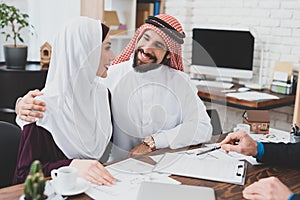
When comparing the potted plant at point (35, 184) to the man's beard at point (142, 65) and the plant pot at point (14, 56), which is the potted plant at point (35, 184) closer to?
the man's beard at point (142, 65)

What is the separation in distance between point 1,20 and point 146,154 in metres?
1.86

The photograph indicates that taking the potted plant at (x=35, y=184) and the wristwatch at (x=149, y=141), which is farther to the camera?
the wristwatch at (x=149, y=141)

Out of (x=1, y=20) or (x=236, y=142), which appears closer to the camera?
(x=236, y=142)

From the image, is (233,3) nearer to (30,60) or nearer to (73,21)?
(30,60)

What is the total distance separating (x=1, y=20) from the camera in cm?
298

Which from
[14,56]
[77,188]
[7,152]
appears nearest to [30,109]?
[7,152]

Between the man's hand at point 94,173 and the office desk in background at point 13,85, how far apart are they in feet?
5.41

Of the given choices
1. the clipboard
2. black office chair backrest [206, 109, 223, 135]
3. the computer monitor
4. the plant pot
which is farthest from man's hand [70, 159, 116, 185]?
the computer monitor

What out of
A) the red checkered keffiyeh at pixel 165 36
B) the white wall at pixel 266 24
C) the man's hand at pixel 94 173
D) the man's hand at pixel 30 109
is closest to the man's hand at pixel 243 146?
the red checkered keffiyeh at pixel 165 36

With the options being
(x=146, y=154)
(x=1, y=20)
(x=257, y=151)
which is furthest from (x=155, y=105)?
(x=1, y=20)

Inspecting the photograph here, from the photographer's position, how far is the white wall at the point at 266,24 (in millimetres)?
3426

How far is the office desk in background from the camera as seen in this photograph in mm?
2863

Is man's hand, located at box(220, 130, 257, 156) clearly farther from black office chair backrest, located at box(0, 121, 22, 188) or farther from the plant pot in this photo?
the plant pot

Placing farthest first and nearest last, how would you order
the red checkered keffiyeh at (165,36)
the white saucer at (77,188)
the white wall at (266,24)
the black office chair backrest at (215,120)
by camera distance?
the white wall at (266,24), the black office chair backrest at (215,120), the red checkered keffiyeh at (165,36), the white saucer at (77,188)
